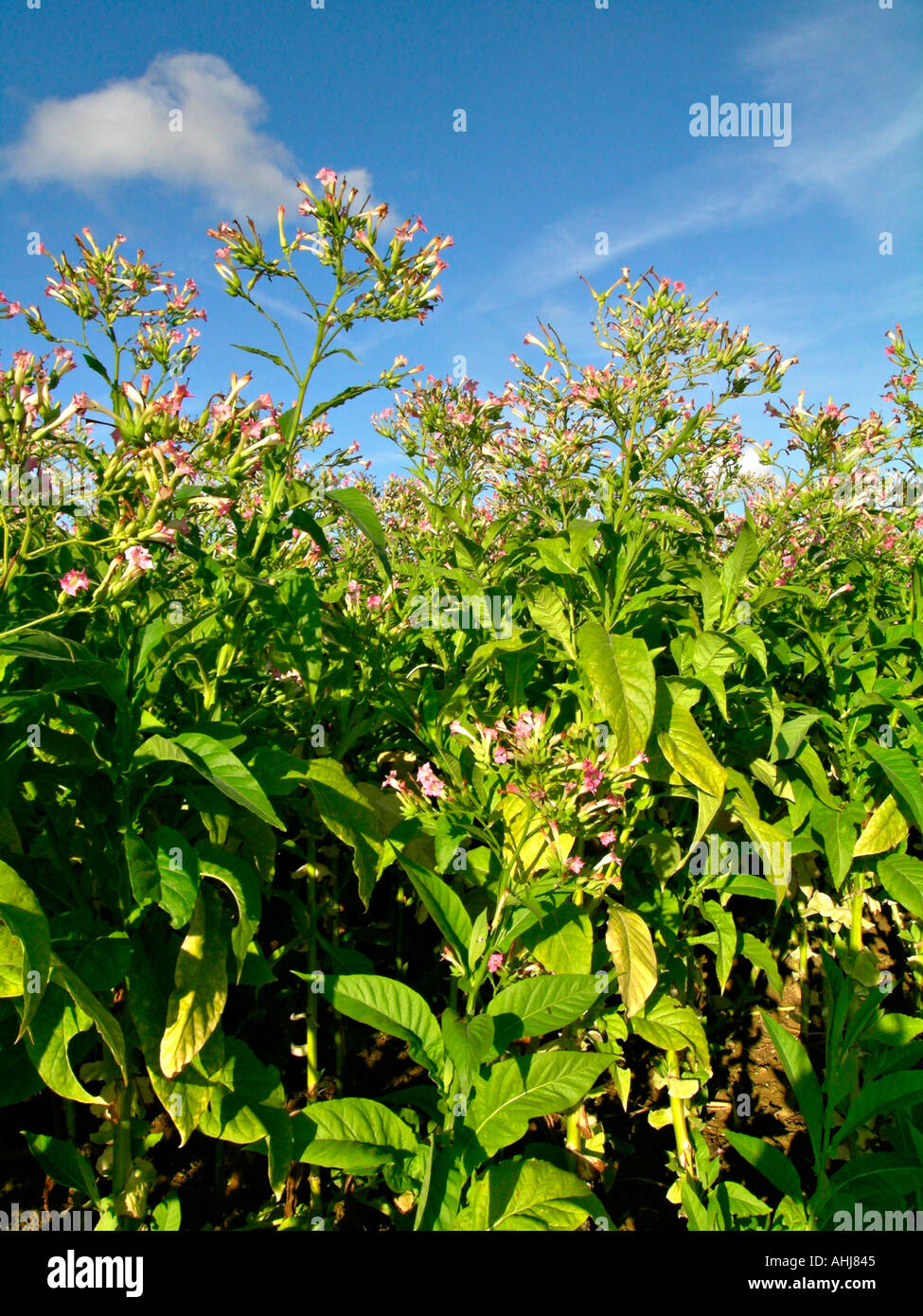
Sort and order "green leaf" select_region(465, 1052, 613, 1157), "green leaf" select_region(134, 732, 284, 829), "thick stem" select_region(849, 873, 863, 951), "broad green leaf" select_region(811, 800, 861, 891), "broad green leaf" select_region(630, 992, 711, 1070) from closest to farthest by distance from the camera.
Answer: "green leaf" select_region(134, 732, 284, 829) < "green leaf" select_region(465, 1052, 613, 1157) < "broad green leaf" select_region(630, 992, 711, 1070) < "broad green leaf" select_region(811, 800, 861, 891) < "thick stem" select_region(849, 873, 863, 951)

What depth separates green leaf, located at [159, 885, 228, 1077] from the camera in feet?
4.95

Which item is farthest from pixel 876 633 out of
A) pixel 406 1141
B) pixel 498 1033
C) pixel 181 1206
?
pixel 181 1206

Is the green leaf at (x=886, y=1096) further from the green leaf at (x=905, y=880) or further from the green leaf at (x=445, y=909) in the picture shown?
the green leaf at (x=905, y=880)

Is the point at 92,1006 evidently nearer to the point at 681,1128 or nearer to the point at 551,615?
the point at 551,615

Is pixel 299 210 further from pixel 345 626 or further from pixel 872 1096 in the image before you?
pixel 872 1096

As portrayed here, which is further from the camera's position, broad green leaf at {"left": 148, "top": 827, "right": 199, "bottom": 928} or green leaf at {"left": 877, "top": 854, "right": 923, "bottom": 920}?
green leaf at {"left": 877, "top": 854, "right": 923, "bottom": 920}

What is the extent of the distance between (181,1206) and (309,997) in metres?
0.65

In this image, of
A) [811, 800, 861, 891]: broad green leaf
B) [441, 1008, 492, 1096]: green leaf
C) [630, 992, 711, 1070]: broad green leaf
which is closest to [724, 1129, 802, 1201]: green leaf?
[630, 992, 711, 1070]: broad green leaf

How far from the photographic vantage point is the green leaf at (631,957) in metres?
1.85

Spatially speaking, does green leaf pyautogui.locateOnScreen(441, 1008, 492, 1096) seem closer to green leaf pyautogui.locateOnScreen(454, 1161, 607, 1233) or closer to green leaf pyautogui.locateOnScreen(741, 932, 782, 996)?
green leaf pyautogui.locateOnScreen(454, 1161, 607, 1233)

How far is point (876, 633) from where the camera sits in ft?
9.78

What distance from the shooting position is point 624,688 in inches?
70.4

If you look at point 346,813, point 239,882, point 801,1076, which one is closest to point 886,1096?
point 801,1076

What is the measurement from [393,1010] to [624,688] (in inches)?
33.9
